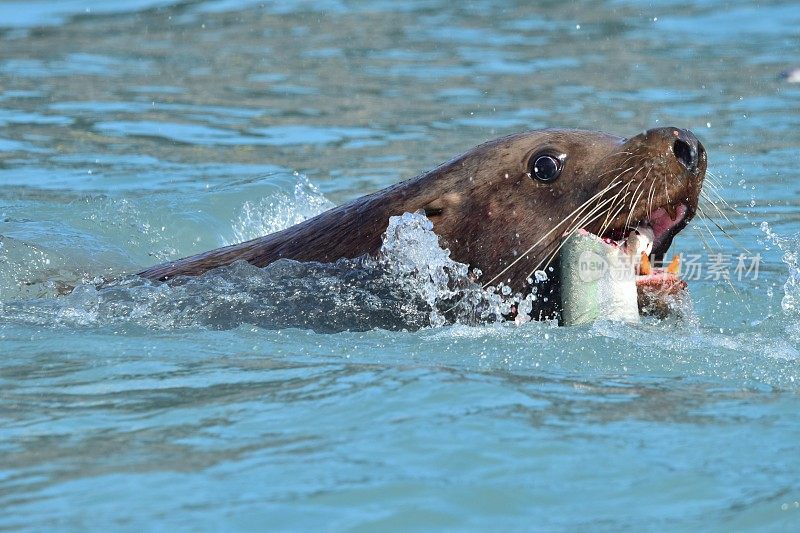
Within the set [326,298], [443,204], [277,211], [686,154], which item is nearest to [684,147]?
[686,154]

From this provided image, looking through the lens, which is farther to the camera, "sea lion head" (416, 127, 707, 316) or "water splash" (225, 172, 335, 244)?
"water splash" (225, 172, 335, 244)

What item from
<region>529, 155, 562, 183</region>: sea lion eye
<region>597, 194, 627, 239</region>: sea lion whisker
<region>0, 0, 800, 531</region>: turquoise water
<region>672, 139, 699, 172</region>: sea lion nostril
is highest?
<region>672, 139, 699, 172</region>: sea lion nostril

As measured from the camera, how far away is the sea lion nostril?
525 centimetres

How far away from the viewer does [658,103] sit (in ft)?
39.4

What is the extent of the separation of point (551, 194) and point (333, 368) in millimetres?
1176

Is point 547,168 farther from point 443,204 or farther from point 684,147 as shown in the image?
point 684,147

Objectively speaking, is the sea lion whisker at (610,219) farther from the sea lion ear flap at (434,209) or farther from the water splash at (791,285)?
the water splash at (791,285)

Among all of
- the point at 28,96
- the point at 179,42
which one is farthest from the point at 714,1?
the point at 28,96

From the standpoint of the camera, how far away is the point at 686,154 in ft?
17.3

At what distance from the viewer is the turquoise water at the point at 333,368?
3.88 metres

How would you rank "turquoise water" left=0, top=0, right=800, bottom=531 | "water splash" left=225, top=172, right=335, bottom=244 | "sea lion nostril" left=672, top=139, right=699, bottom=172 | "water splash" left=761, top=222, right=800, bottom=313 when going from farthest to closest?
"water splash" left=225, top=172, right=335, bottom=244
"water splash" left=761, top=222, right=800, bottom=313
"sea lion nostril" left=672, top=139, right=699, bottom=172
"turquoise water" left=0, top=0, right=800, bottom=531

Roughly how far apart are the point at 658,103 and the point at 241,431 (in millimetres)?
8309

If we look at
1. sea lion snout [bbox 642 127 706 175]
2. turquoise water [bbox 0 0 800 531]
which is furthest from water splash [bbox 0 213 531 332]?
sea lion snout [bbox 642 127 706 175]

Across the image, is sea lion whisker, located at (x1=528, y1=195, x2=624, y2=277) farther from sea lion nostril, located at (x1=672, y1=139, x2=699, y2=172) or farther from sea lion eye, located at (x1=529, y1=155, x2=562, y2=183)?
sea lion nostril, located at (x1=672, y1=139, x2=699, y2=172)
